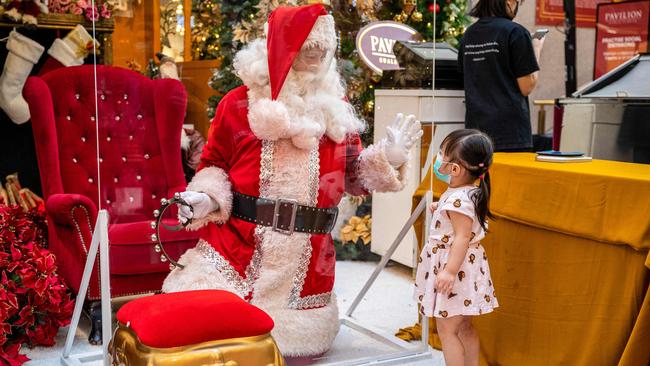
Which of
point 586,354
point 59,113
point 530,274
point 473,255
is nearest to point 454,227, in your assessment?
point 473,255

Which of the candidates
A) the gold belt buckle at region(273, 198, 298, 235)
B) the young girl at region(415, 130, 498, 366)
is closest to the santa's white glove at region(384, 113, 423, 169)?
the young girl at region(415, 130, 498, 366)

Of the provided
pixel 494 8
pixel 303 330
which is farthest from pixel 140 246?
pixel 494 8

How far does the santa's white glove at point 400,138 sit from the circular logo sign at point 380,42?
0.85 ft

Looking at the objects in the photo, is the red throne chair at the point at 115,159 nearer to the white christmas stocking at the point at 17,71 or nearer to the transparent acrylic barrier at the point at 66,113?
the transparent acrylic barrier at the point at 66,113

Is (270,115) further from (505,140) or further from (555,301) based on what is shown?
(505,140)

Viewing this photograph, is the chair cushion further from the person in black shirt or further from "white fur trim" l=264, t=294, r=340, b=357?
the person in black shirt

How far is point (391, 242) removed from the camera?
3.08 meters

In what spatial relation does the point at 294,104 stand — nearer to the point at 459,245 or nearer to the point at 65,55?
the point at 459,245

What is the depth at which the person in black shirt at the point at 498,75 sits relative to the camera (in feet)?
11.8

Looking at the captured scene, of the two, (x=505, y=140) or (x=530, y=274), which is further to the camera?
(x=505, y=140)

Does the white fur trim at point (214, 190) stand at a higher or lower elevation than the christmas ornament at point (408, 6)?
lower

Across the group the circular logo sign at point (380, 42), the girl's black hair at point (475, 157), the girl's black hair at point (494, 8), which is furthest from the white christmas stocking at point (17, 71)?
the girl's black hair at point (494, 8)

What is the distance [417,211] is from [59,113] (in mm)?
Result: 1480

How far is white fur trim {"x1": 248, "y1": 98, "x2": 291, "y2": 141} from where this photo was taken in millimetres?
2518
